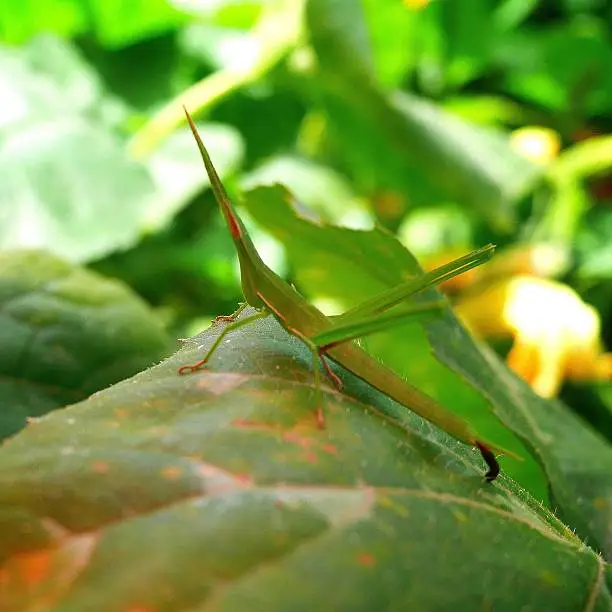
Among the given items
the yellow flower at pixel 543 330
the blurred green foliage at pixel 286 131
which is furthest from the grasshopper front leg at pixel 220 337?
the yellow flower at pixel 543 330

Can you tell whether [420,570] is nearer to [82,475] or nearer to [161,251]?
[82,475]

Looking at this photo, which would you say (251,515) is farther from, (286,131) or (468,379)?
(286,131)

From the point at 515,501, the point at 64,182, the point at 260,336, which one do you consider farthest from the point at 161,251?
the point at 515,501

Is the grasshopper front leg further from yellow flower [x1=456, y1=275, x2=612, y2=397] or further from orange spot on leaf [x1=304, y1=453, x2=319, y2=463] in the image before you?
yellow flower [x1=456, y1=275, x2=612, y2=397]

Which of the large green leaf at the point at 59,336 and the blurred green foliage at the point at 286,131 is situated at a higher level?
the blurred green foliage at the point at 286,131

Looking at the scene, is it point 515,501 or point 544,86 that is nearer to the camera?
point 515,501

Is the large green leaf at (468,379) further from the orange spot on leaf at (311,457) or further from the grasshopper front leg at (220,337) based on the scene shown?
the orange spot on leaf at (311,457)

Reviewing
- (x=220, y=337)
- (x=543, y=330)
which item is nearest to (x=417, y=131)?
(x=543, y=330)
